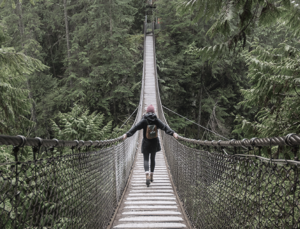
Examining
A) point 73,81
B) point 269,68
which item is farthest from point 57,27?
point 269,68

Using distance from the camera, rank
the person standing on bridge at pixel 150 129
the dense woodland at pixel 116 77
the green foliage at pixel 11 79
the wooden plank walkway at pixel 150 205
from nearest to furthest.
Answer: the wooden plank walkway at pixel 150 205, the green foliage at pixel 11 79, the dense woodland at pixel 116 77, the person standing on bridge at pixel 150 129

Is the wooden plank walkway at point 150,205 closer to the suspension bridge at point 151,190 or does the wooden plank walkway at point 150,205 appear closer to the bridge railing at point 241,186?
the suspension bridge at point 151,190

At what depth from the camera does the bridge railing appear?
89 centimetres

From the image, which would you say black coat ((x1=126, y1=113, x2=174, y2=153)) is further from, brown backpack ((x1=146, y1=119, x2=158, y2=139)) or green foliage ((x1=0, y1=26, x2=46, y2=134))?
green foliage ((x1=0, y1=26, x2=46, y2=134))

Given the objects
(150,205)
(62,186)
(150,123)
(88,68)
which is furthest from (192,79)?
(62,186)

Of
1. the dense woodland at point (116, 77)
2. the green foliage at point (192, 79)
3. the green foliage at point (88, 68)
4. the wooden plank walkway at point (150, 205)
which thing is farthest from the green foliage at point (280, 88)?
A: the green foliage at point (192, 79)

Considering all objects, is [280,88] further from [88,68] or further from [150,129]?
[88,68]

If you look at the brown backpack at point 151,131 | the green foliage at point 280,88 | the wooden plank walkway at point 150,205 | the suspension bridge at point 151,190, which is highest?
the green foliage at point 280,88

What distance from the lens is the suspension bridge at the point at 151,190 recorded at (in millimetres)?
919

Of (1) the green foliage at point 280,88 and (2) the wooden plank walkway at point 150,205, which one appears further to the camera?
(1) the green foliage at point 280,88

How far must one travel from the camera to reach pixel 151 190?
136 inches

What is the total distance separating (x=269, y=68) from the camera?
3035mm

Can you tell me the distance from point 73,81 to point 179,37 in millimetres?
7084

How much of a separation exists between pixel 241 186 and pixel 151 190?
2.32 metres
